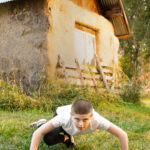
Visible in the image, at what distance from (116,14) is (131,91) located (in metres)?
3.09

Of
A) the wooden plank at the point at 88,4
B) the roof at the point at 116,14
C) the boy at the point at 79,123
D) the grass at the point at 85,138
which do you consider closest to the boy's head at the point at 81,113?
the boy at the point at 79,123

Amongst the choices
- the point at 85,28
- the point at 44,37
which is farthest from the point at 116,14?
the point at 44,37

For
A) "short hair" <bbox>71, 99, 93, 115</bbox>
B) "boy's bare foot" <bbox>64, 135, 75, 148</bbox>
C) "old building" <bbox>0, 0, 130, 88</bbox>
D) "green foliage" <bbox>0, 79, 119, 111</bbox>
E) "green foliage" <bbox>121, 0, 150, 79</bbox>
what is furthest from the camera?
"green foliage" <bbox>121, 0, 150, 79</bbox>

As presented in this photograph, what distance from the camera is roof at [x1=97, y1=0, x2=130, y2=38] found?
29.2ft

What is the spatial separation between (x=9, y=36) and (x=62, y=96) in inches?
99.5

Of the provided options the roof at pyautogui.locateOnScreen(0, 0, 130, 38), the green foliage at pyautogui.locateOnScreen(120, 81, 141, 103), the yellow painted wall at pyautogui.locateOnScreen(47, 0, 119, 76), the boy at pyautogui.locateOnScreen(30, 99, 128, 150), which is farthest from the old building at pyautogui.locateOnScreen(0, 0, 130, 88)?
the boy at pyautogui.locateOnScreen(30, 99, 128, 150)

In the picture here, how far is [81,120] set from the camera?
7.39ft

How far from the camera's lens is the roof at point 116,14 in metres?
8.91

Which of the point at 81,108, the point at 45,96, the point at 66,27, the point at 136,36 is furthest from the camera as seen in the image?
the point at 136,36

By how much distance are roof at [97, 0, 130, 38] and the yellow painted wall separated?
786 millimetres

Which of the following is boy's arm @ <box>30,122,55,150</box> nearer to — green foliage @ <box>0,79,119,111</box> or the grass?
the grass

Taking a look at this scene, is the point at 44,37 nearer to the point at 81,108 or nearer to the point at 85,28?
the point at 85,28

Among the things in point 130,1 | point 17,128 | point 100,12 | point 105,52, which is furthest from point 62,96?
point 130,1

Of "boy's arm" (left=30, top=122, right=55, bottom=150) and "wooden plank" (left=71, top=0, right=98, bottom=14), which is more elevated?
"wooden plank" (left=71, top=0, right=98, bottom=14)
